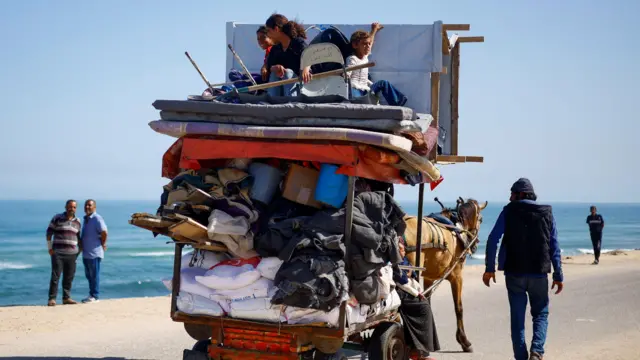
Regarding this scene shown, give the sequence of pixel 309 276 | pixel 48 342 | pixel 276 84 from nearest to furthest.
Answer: pixel 309 276
pixel 276 84
pixel 48 342

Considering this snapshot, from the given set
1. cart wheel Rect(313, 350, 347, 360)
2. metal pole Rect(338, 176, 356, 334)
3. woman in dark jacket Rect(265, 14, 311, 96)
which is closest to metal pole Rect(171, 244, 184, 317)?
cart wheel Rect(313, 350, 347, 360)

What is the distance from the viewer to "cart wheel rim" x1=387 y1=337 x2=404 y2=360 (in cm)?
764

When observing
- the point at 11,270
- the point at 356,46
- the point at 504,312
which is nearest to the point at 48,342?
the point at 356,46

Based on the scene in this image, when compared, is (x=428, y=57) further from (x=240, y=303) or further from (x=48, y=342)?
(x=48, y=342)

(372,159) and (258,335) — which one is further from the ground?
(372,159)

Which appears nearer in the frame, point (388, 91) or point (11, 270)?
point (388, 91)

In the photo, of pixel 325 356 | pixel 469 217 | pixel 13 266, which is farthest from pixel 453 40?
pixel 13 266

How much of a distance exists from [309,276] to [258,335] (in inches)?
29.1

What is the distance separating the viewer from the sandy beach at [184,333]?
10125 mm

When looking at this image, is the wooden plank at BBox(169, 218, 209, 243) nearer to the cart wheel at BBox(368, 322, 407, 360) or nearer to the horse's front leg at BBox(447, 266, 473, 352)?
the cart wheel at BBox(368, 322, 407, 360)

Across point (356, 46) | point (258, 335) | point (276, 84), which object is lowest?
point (258, 335)

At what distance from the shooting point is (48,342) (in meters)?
10.5

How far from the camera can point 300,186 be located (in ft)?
22.7

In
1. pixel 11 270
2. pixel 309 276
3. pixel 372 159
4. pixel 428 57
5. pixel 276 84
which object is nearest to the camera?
pixel 309 276
